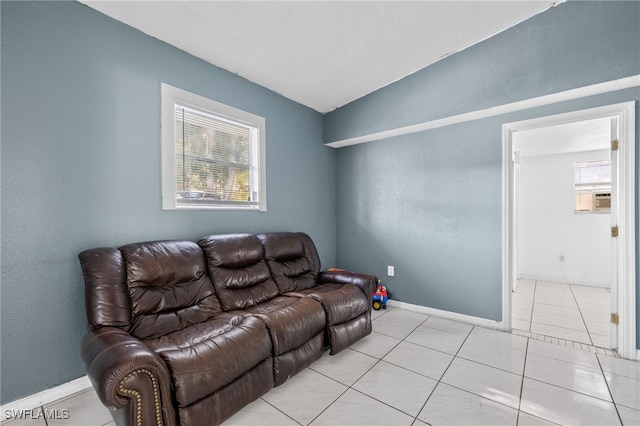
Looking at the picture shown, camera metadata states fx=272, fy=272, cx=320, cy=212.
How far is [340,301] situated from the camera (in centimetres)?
228

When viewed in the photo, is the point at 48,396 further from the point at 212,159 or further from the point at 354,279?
the point at 354,279

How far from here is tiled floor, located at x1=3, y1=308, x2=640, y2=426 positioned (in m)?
1.57

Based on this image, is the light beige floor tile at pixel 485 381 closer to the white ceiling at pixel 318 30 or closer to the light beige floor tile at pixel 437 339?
the light beige floor tile at pixel 437 339

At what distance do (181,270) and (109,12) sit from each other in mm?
1906

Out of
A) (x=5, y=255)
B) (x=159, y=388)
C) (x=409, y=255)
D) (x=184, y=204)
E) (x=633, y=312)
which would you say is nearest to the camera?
(x=159, y=388)

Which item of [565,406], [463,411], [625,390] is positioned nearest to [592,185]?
[625,390]

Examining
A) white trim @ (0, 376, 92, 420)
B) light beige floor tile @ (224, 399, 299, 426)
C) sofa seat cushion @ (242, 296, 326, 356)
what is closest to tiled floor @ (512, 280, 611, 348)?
sofa seat cushion @ (242, 296, 326, 356)

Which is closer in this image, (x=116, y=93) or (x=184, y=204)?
(x=116, y=93)

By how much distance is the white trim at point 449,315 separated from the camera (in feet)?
9.26

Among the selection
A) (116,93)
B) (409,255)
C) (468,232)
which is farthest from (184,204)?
(468,232)

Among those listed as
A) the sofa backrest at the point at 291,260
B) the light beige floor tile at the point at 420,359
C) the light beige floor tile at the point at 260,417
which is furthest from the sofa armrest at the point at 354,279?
the light beige floor tile at the point at 260,417

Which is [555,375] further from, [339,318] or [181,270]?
[181,270]

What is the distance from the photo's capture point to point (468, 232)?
298cm

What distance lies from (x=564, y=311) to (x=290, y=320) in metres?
3.45
